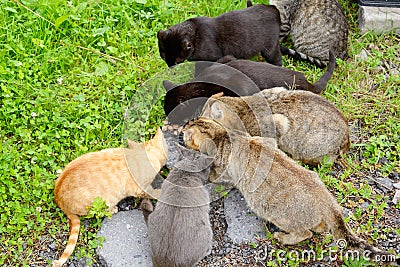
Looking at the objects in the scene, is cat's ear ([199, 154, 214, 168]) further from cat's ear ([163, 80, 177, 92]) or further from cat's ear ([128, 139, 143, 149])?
cat's ear ([163, 80, 177, 92])

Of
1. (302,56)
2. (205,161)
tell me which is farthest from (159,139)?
(302,56)

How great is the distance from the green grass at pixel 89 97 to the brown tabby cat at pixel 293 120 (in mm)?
237

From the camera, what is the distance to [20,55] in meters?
5.29

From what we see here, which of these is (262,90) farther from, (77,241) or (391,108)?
(77,241)

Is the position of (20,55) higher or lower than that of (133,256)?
higher

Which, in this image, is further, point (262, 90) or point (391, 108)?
point (391, 108)

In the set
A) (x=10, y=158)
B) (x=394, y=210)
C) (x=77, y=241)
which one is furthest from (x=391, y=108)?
(x=10, y=158)

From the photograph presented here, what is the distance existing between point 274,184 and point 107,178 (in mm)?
1338

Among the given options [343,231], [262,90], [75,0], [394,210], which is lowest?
[394,210]

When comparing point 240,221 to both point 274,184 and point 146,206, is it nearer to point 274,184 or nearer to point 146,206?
point 274,184

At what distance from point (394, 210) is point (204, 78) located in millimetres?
2102

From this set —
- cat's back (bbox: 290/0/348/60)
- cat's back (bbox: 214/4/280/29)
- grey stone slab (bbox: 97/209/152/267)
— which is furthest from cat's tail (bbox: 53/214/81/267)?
cat's back (bbox: 290/0/348/60)

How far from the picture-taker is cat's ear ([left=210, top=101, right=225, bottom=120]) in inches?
183

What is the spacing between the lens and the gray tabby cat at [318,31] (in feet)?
19.1
